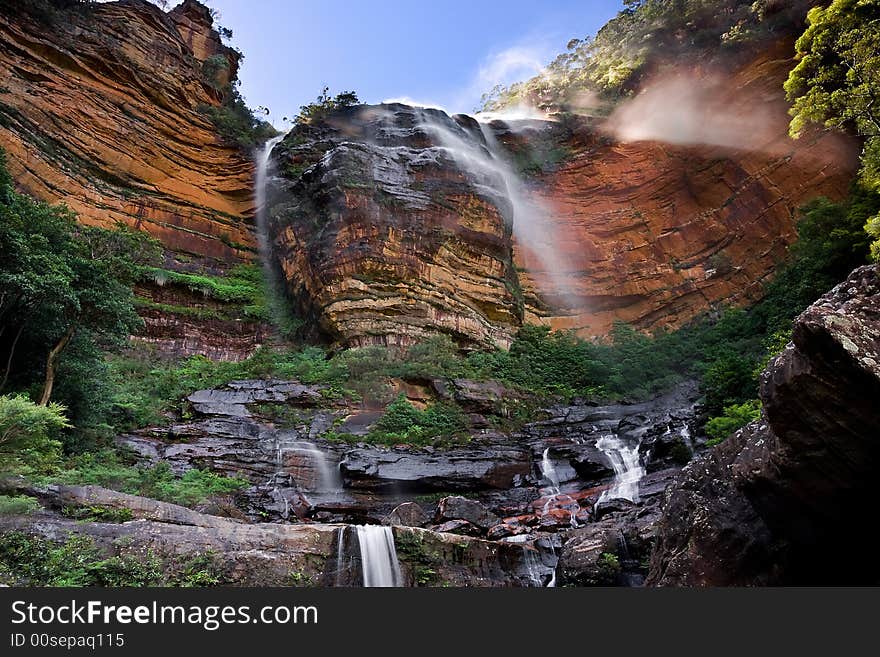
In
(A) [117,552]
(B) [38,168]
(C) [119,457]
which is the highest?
(B) [38,168]

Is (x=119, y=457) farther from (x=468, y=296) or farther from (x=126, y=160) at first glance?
(x=126, y=160)

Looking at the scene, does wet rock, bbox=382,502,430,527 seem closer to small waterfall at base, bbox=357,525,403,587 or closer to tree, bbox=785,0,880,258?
small waterfall at base, bbox=357,525,403,587

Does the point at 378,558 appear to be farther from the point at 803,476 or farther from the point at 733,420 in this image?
the point at 733,420

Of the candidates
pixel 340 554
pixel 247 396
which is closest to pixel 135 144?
pixel 247 396

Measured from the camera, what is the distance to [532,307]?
3059 cm

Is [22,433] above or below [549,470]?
Result: below

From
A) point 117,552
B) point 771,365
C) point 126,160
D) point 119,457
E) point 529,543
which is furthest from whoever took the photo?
point 126,160

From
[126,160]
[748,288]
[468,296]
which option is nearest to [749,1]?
[748,288]

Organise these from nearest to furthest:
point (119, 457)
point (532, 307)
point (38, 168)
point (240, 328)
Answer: point (119, 457), point (38, 168), point (240, 328), point (532, 307)

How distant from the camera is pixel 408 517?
12.8 metres

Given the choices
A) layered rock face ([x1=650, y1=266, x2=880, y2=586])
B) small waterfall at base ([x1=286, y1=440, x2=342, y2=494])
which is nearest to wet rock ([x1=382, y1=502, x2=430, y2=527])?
small waterfall at base ([x1=286, y1=440, x2=342, y2=494])

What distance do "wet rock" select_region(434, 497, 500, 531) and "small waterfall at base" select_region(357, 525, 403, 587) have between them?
122 inches

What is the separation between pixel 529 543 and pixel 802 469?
6.50 metres

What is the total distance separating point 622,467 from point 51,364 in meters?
14.5
